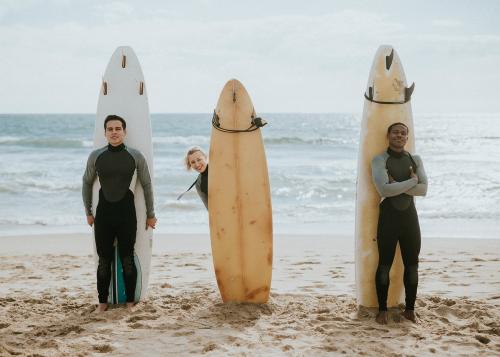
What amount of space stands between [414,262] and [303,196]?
777 centimetres

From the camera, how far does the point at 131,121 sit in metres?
4.69

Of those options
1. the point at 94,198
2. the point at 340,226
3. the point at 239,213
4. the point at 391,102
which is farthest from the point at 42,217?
the point at 391,102

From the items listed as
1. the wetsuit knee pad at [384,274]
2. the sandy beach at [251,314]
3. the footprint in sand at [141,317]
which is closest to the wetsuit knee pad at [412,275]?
the wetsuit knee pad at [384,274]

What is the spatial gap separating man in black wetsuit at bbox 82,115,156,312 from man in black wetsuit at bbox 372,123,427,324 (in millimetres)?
1717

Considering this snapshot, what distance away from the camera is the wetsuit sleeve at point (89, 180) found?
14.0 ft

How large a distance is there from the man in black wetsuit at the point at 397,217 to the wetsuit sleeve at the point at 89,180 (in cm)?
196

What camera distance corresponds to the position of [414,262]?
399cm

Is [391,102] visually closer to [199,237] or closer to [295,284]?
[295,284]

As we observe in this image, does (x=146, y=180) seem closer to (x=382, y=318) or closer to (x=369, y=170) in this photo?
(x=369, y=170)

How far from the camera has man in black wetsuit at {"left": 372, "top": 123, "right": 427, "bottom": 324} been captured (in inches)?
156

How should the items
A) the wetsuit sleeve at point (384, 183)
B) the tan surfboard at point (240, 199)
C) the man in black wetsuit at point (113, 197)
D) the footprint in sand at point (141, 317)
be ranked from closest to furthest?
the wetsuit sleeve at point (384, 183)
the footprint in sand at point (141, 317)
the man in black wetsuit at point (113, 197)
the tan surfboard at point (240, 199)

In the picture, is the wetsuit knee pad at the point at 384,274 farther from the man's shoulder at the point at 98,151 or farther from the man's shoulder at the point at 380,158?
the man's shoulder at the point at 98,151

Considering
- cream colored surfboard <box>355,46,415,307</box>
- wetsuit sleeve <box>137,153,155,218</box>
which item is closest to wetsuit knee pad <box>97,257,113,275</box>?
wetsuit sleeve <box>137,153,155,218</box>

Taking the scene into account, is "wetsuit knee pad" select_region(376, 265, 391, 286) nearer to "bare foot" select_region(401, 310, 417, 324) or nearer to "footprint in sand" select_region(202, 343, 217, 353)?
"bare foot" select_region(401, 310, 417, 324)
